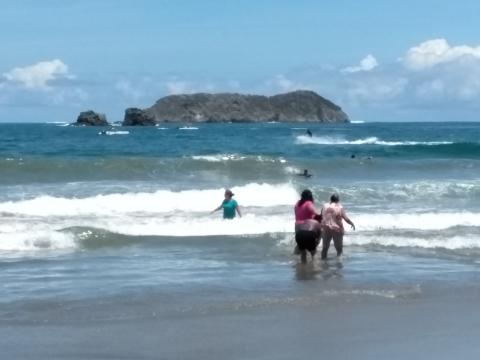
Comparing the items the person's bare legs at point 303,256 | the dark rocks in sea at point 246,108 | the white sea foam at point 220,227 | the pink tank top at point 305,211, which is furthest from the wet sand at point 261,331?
the dark rocks in sea at point 246,108

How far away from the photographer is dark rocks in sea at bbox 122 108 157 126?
424 ft

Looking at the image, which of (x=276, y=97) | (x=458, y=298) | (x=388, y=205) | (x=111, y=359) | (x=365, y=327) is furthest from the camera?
(x=276, y=97)

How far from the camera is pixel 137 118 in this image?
428 ft

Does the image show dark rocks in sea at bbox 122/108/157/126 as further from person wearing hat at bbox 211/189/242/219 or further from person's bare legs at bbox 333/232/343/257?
person's bare legs at bbox 333/232/343/257

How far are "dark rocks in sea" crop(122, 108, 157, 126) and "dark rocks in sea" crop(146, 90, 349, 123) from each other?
26.8m

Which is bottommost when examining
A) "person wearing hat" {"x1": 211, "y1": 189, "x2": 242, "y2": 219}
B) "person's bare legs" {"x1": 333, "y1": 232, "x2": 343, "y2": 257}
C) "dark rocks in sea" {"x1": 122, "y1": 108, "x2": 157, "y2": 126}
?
"person's bare legs" {"x1": 333, "y1": 232, "x2": 343, "y2": 257}

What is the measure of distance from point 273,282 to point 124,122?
399ft

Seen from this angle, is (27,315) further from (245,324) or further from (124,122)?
(124,122)

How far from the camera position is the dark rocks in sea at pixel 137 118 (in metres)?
129

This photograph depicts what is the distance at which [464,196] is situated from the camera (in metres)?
26.9

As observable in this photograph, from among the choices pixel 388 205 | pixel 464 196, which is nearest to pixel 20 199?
pixel 388 205

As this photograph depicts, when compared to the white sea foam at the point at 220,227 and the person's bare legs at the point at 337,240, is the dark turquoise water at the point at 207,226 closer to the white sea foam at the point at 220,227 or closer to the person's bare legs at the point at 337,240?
the white sea foam at the point at 220,227

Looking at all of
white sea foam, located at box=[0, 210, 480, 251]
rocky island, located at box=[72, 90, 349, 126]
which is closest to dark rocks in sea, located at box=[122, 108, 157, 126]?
rocky island, located at box=[72, 90, 349, 126]

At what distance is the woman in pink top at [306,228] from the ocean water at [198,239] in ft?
0.96
